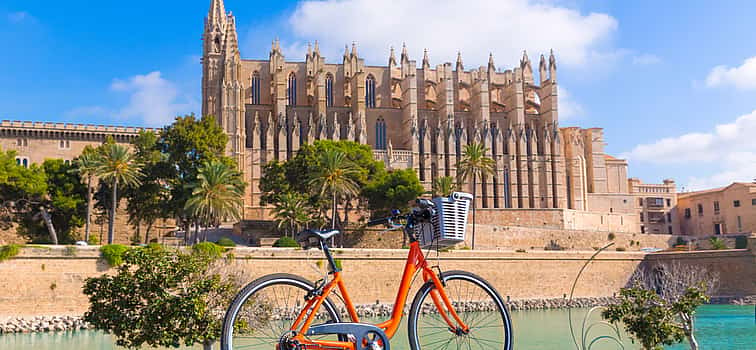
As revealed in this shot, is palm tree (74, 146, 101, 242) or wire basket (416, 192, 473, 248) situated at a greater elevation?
palm tree (74, 146, 101, 242)

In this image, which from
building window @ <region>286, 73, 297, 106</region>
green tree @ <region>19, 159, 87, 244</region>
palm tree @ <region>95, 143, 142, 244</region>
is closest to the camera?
palm tree @ <region>95, 143, 142, 244</region>

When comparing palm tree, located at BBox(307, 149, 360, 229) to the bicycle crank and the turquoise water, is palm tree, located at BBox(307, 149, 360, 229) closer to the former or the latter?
the turquoise water

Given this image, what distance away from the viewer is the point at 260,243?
3878cm

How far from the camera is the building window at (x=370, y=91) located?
58.1 m

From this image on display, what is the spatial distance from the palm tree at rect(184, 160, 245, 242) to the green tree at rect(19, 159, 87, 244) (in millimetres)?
6095

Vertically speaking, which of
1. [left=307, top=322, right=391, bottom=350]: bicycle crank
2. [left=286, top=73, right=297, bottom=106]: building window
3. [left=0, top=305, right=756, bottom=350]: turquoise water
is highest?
[left=286, top=73, right=297, bottom=106]: building window

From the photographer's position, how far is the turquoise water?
2159cm

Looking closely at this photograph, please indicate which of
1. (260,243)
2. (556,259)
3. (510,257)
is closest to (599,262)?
(556,259)

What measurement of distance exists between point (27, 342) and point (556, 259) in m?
23.9

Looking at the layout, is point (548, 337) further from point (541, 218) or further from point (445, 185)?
point (541, 218)

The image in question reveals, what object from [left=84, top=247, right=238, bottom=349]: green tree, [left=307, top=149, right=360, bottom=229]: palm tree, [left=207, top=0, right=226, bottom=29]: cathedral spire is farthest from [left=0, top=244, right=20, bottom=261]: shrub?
[left=207, top=0, right=226, bottom=29]: cathedral spire

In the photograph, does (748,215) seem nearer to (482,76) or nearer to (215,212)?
(482,76)

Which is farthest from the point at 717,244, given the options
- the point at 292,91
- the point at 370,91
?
the point at 292,91

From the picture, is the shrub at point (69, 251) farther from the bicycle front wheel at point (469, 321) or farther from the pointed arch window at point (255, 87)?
the pointed arch window at point (255, 87)
